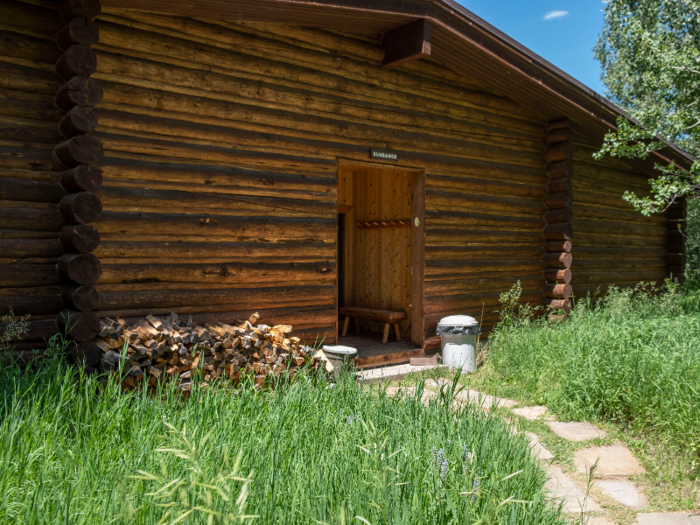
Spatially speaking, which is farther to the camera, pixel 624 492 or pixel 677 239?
pixel 677 239

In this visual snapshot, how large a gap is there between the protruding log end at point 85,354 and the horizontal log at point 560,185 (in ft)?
27.3

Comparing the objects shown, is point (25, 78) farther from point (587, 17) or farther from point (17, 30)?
point (587, 17)

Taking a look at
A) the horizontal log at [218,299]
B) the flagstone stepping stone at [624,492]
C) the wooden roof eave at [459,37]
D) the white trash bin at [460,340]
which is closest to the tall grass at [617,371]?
the white trash bin at [460,340]

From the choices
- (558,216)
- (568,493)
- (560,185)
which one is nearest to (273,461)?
(568,493)

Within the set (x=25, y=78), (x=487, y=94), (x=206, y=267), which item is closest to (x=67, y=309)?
(x=206, y=267)

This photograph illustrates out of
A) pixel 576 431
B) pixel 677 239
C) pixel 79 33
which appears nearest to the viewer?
pixel 79 33

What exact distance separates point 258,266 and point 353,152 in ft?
7.15

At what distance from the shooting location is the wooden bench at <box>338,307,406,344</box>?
379 inches

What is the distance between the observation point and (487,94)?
9500 millimetres

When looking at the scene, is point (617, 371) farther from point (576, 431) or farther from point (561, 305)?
point (561, 305)

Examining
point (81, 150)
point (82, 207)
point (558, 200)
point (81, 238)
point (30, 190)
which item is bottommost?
point (81, 238)

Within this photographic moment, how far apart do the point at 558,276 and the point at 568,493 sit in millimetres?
6598

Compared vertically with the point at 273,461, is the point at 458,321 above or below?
below

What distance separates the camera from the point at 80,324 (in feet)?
16.6
